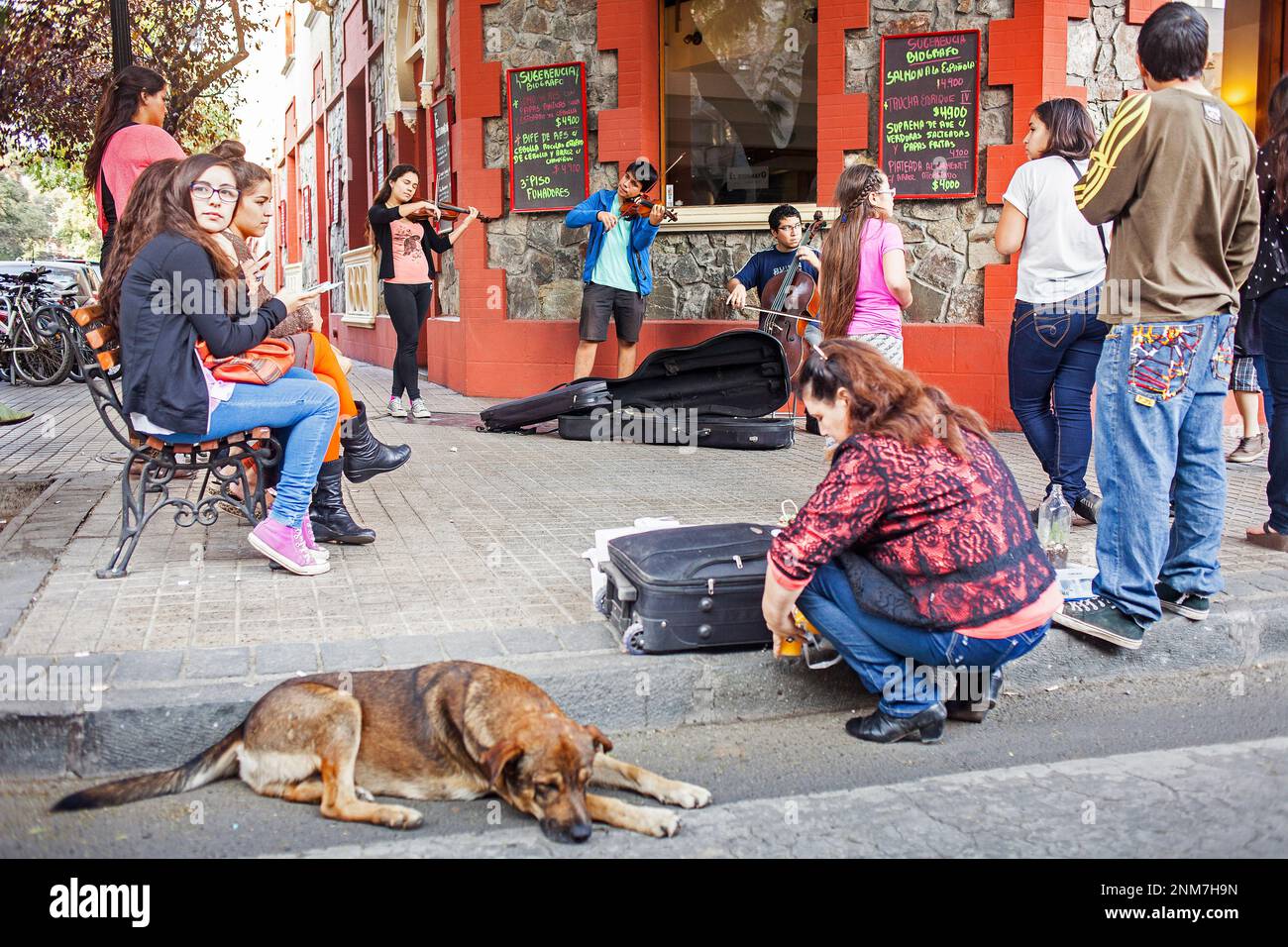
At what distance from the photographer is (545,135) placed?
11.0 m

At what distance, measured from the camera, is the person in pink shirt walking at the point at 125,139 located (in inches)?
258

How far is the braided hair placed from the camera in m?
6.03

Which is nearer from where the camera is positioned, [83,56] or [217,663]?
[217,663]

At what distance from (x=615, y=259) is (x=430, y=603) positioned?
597 centimetres

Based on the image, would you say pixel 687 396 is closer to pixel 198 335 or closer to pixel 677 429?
pixel 677 429

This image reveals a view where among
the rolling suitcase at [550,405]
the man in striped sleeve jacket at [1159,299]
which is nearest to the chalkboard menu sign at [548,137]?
the rolling suitcase at [550,405]

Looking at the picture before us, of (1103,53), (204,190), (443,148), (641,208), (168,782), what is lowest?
(168,782)

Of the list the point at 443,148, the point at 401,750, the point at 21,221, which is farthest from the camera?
the point at 21,221

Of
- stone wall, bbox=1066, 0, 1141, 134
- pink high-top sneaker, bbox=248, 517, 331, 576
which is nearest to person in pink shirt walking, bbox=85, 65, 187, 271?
pink high-top sneaker, bbox=248, 517, 331, 576

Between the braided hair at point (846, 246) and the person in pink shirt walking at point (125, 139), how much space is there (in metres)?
3.57

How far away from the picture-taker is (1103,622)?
14.5 ft

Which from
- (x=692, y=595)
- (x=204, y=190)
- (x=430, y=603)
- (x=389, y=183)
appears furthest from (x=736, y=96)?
(x=692, y=595)

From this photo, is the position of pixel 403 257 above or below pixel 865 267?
above

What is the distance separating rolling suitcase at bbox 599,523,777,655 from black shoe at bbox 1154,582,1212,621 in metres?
1.64
